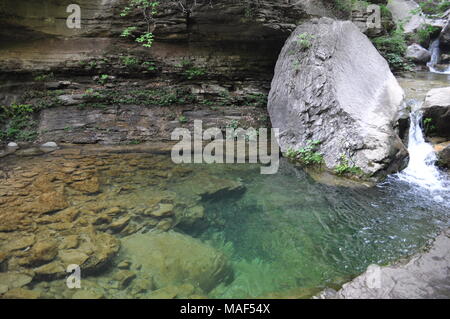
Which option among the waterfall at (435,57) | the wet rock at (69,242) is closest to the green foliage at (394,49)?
the waterfall at (435,57)

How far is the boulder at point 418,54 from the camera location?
12.1m

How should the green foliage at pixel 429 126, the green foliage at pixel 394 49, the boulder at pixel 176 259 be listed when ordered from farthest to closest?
the green foliage at pixel 394 49, the green foliage at pixel 429 126, the boulder at pixel 176 259

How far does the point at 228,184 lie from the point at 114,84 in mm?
5088

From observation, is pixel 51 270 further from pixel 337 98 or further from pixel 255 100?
pixel 255 100

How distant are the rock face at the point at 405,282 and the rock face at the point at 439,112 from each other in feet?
14.4

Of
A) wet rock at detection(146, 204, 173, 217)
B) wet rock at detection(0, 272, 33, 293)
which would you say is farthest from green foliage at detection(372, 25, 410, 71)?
wet rock at detection(0, 272, 33, 293)

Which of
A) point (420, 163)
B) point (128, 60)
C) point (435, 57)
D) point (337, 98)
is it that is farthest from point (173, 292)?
point (435, 57)

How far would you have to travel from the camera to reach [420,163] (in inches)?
239

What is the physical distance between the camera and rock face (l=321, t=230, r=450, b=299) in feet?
8.91

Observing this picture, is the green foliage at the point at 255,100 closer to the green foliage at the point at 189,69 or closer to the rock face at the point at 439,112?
the green foliage at the point at 189,69

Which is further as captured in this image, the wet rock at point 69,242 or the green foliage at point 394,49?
the green foliage at point 394,49

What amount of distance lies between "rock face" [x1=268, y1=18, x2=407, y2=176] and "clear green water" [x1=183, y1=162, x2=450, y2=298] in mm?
796

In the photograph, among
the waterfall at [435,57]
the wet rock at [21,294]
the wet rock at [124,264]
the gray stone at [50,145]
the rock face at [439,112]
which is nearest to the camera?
the wet rock at [21,294]

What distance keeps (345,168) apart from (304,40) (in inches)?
143
